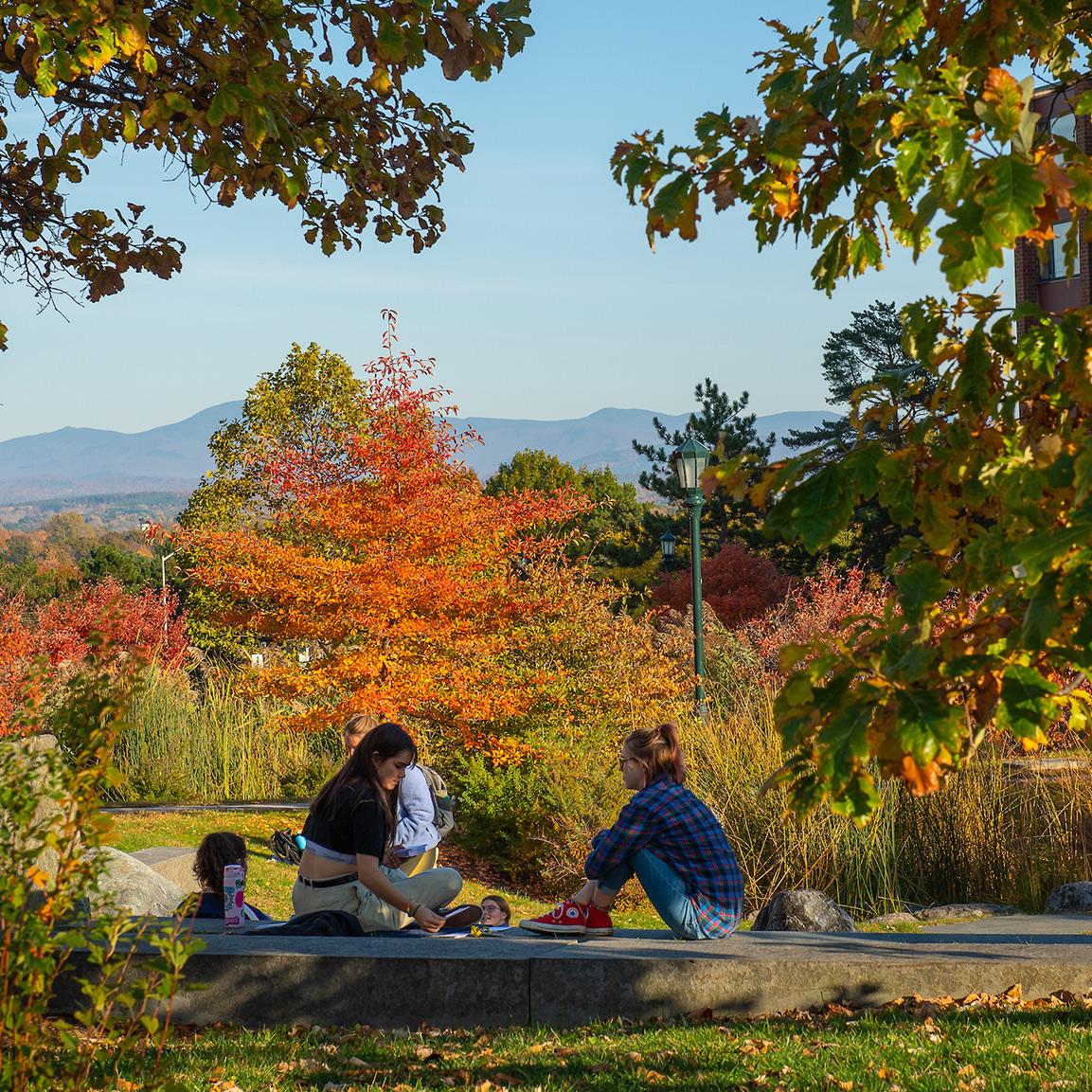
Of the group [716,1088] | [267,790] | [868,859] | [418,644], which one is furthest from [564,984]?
[267,790]

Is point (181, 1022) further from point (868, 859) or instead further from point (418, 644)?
point (418, 644)

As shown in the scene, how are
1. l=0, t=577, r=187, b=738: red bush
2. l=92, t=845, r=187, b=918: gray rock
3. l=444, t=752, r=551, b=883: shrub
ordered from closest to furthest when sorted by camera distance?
l=92, t=845, r=187, b=918: gray rock
l=444, t=752, r=551, b=883: shrub
l=0, t=577, r=187, b=738: red bush

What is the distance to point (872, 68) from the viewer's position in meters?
2.85

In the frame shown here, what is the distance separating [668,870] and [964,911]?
354 cm

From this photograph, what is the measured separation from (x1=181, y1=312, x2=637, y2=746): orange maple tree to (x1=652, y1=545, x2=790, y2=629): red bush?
1707cm

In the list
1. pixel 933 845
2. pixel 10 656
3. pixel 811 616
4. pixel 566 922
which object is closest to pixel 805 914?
pixel 933 845

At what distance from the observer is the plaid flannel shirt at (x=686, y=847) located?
236 inches

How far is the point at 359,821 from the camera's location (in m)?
6.01

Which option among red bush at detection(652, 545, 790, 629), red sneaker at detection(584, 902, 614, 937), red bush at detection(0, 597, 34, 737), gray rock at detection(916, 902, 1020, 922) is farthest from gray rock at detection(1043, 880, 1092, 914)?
red bush at detection(652, 545, 790, 629)

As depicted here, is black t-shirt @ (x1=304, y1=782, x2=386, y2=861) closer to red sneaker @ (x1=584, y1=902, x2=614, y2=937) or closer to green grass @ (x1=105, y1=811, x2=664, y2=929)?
red sneaker @ (x1=584, y1=902, x2=614, y2=937)

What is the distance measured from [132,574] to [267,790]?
27.7m

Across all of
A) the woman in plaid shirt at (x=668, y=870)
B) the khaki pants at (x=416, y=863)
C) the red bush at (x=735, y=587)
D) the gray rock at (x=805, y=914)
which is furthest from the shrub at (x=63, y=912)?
the red bush at (x=735, y=587)

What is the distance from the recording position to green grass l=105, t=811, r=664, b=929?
9.98 meters

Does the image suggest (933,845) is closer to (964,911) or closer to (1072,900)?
(964,911)
